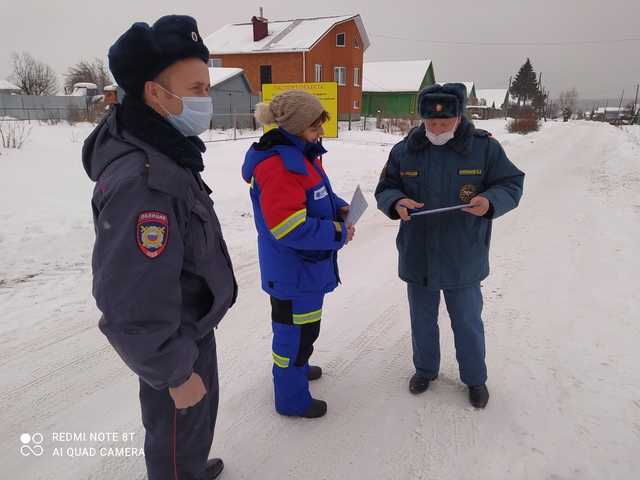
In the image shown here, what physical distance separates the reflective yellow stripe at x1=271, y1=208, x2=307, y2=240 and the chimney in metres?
33.3

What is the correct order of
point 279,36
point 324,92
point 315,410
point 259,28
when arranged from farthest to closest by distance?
point 259,28
point 279,36
point 324,92
point 315,410

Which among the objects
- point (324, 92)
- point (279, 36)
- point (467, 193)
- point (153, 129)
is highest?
point (279, 36)

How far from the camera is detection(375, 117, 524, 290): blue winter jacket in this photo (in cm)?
260

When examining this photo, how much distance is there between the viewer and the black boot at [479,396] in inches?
109

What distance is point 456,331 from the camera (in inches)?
112

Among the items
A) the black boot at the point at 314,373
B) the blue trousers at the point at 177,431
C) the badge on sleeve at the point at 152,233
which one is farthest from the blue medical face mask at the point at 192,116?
the black boot at the point at 314,373

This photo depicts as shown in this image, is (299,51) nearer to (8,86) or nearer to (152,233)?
(152,233)

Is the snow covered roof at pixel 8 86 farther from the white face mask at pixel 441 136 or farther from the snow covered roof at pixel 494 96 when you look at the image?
the snow covered roof at pixel 494 96

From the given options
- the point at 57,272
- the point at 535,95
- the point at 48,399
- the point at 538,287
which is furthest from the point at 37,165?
the point at 535,95

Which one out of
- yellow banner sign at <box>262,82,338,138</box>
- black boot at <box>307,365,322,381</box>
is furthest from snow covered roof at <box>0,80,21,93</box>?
black boot at <box>307,365,322,381</box>

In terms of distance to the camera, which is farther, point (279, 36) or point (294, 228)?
point (279, 36)

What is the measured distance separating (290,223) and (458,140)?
123 cm

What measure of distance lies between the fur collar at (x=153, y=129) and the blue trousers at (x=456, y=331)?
190cm

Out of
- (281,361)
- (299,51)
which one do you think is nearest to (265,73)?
(299,51)
